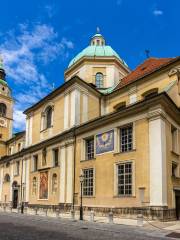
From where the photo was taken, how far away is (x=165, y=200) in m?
21.1

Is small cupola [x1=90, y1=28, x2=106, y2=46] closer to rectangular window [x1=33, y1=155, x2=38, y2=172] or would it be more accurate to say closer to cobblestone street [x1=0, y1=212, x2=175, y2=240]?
rectangular window [x1=33, y1=155, x2=38, y2=172]

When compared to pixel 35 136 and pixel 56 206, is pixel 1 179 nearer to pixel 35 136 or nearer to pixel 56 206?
pixel 35 136

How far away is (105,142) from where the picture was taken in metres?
26.5

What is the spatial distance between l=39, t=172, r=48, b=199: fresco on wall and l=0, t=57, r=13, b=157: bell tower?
20916 mm

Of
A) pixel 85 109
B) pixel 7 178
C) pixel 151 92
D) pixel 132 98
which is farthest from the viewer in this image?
pixel 7 178

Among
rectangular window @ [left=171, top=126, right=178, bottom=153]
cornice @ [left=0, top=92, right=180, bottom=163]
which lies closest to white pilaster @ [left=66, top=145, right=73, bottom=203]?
cornice @ [left=0, top=92, right=180, bottom=163]

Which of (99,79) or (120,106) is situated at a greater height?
(99,79)

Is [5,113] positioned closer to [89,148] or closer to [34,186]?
[34,186]

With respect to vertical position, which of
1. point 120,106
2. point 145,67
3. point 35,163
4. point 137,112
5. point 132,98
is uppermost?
point 145,67

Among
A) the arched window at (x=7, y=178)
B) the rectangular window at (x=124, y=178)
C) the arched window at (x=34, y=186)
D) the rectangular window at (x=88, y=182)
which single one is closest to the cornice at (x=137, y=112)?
the rectangular window at (x=88, y=182)

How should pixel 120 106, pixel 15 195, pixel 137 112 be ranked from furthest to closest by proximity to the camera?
1. pixel 15 195
2. pixel 120 106
3. pixel 137 112

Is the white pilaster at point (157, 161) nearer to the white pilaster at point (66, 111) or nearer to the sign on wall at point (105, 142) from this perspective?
the sign on wall at point (105, 142)

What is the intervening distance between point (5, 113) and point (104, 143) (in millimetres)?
32809

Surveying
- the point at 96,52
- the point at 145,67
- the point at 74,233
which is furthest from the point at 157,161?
the point at 96,52
